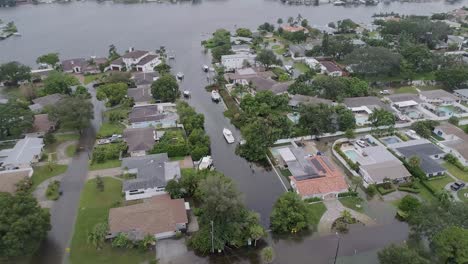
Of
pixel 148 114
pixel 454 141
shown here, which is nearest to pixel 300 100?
pixel 454 141

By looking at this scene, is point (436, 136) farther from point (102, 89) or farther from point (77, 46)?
point (77, 46)

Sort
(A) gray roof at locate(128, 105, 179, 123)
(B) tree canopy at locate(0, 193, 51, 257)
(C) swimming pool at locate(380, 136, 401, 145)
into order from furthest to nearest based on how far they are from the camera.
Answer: (A) gray roof at locate(128, 105, 179, 123) < (C) swimming pool at locate(380, 136, 401, 145) < (B) tree canopy at locate(0, 193, 51, 257)

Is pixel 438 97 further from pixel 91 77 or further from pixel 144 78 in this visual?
pixel 91 77

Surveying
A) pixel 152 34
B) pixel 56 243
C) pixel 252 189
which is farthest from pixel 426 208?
pixel 152 34

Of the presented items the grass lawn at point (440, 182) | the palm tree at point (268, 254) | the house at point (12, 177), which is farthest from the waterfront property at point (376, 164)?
the house at point (12, 177)

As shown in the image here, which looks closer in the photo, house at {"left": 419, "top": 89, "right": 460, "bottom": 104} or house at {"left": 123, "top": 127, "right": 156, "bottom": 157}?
house at {"left": 123, "top": 127, "right": 156, "bottom": 157}

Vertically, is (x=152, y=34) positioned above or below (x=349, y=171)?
above

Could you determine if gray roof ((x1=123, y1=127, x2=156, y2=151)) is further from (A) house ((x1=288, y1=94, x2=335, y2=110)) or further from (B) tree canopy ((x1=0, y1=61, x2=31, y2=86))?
(B) tree canopy ((x1=0, y1=61, x2=31, y2=86))

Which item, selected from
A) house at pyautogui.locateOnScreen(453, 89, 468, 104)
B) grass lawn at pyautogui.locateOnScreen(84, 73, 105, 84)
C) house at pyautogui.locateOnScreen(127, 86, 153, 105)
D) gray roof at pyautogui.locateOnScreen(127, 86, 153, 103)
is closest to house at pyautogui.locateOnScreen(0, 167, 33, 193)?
house at pyautogui.locateOnScreen(127, 86, 153, 105)
